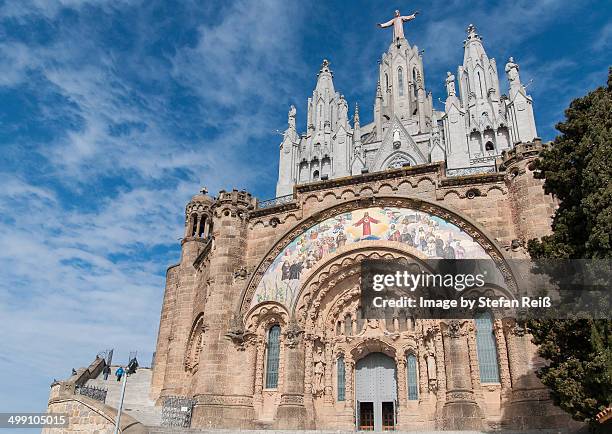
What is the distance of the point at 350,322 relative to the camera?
2072 centimetres

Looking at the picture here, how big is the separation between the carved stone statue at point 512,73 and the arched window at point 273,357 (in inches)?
1624

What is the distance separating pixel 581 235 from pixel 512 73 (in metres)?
44.6

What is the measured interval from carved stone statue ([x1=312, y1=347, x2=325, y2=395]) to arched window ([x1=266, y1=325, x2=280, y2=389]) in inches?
63.5

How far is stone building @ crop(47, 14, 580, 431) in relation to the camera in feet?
56.8

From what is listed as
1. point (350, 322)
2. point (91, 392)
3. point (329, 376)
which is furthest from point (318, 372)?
point (91, 392)

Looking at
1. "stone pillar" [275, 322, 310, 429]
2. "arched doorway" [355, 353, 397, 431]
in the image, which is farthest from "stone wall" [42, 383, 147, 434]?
"arched doorway" [355, 353, 397, 431]

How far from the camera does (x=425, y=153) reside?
54531mm

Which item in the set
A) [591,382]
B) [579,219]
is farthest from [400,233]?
[591,382]

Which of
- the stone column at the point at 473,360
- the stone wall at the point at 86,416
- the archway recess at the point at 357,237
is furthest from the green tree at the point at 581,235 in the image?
the stone wall at the point at 86,416

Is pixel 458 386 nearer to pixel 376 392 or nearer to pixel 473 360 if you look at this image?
pixel 473 360

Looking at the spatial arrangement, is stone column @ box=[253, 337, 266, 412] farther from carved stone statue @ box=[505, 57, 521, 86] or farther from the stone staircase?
carved stone statue @ box=[505, 57, 521, 86]

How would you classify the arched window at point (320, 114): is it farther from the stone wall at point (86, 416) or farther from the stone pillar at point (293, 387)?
the stone wall at point (86, 416)

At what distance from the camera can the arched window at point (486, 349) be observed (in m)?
17.3

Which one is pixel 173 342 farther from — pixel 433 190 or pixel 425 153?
pixel 425 153
